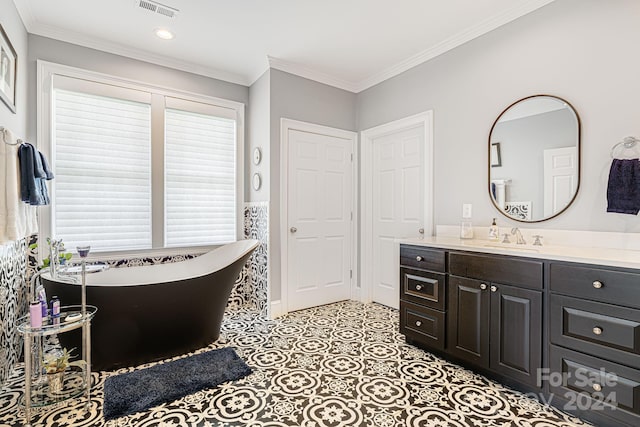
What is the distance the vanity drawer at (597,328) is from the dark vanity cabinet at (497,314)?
10 centimetres

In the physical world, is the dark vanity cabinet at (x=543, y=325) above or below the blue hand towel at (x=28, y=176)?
below

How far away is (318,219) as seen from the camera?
3.71 meters

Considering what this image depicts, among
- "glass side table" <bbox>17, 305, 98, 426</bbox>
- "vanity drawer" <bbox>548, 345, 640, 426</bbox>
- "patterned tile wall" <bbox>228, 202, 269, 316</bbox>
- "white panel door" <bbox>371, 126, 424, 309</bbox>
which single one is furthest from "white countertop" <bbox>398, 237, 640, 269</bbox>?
"glass side table" <bbox>17, 305, 98, 426</bbox>

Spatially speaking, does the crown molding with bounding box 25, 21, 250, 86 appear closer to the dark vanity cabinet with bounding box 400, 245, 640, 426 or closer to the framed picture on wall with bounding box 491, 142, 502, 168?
the framed picture on wall with bounding box 491, 142, 502, 168

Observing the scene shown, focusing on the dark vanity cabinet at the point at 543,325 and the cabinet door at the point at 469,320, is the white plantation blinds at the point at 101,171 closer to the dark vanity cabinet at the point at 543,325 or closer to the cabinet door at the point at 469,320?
the dark vanity cabinet at the point at 543,325

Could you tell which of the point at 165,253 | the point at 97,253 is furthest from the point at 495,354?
A: the point at 97,253

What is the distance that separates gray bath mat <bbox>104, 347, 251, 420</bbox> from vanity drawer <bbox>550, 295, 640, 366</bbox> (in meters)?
1.97

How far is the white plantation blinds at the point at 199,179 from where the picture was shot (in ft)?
11.3

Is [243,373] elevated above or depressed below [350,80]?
below

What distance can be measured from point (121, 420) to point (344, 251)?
2669 mm

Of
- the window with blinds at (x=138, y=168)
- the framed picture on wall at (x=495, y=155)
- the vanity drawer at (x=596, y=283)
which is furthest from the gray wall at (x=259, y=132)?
the vanity drawer at (x=596, y=283)

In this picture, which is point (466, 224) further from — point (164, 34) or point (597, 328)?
point (164, 34)

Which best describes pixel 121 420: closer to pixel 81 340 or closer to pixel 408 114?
pixel 81 340

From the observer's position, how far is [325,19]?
2.66m
